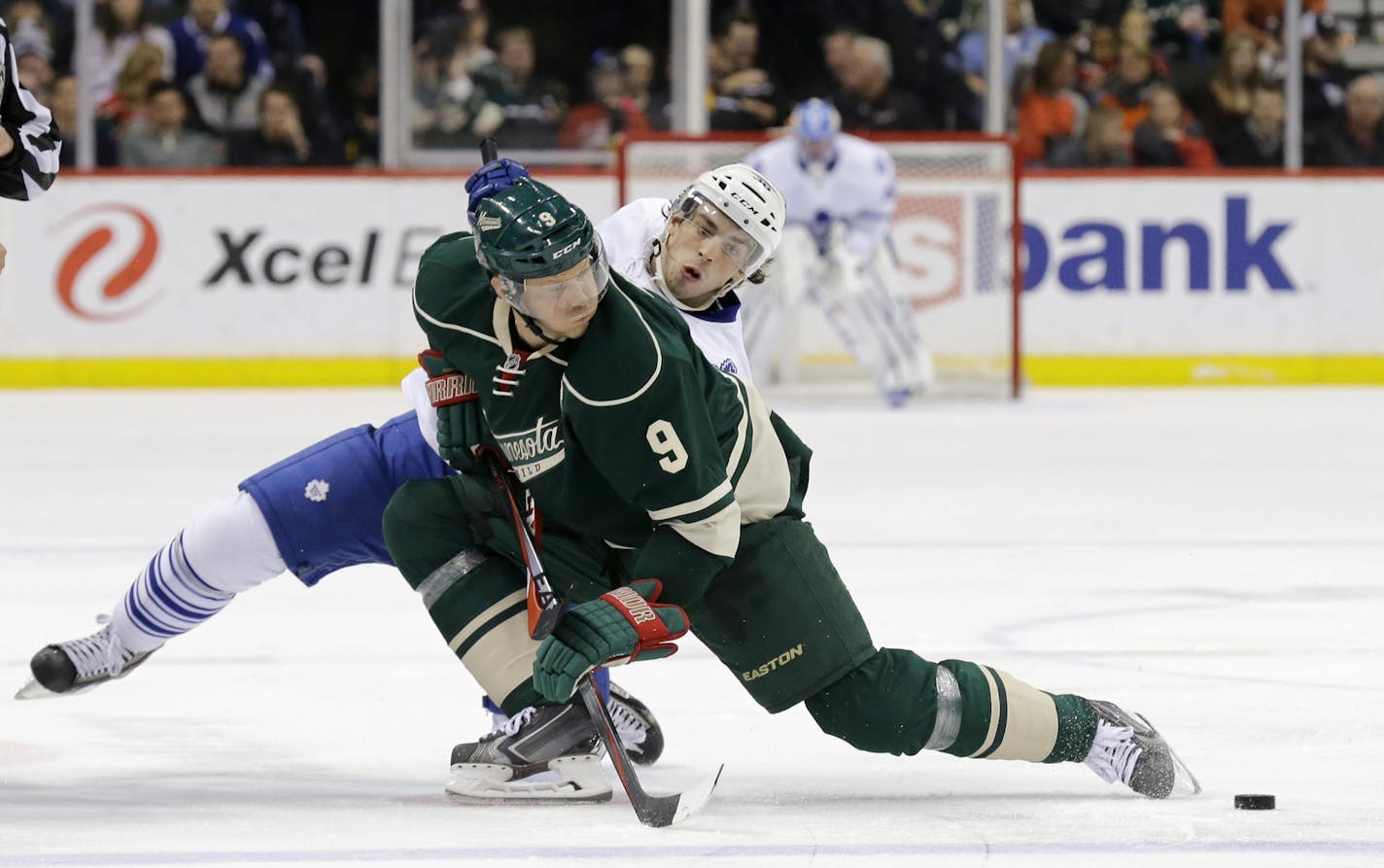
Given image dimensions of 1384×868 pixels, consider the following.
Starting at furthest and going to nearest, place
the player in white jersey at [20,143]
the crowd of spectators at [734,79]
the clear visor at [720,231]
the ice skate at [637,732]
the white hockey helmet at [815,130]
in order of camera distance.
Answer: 1. the crowd of spectators at [734,79]
2. the white hockey helmet at [815,130]
3. the player in white jersey at [20,143]
4. the ice skate at [637,732]
5. the clear visor at [720,231]

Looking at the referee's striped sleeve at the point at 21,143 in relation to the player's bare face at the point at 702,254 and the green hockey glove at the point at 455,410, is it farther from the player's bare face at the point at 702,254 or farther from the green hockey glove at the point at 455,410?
the player's bare face at the point at 702,254

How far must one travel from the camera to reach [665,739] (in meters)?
3.36

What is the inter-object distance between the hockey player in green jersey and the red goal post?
22.7 feet

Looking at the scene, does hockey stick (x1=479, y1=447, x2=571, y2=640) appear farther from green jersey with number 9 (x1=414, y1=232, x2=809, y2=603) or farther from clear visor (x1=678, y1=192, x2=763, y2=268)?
clear visor (x1=678, y1=192, x2=763, y2=268)

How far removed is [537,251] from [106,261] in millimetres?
7618

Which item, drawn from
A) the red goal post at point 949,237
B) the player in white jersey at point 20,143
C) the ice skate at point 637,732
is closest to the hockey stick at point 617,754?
the ice skate at point 637,732

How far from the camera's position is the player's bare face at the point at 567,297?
8.93 ft

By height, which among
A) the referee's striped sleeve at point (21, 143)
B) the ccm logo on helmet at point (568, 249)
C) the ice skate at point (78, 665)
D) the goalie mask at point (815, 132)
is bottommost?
the ice skate at point (78, 665)

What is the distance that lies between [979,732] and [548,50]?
312 inches

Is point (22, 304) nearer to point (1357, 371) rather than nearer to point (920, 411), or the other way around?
point (920, 411)

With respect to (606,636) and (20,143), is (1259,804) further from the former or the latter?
(20,143)

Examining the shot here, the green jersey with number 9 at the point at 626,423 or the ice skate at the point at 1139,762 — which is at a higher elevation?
the green jersey with number 9 at the point at 626,423

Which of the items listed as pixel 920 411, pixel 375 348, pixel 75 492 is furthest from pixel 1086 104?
pixel 75 492

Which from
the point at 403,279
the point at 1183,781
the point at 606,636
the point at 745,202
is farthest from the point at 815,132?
the point at 606,636
